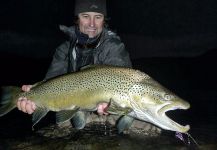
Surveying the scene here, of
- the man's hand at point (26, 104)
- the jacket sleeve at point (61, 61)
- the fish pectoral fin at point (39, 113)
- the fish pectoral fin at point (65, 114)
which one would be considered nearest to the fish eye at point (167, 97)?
the fish pectoral fin at point (65, 114)

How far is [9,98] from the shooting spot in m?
5.78

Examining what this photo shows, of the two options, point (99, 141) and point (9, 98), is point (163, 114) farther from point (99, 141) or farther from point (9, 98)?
point (9, 98)

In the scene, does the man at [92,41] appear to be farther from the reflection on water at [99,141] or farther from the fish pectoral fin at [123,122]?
the fish pectoral fin at [123,122]

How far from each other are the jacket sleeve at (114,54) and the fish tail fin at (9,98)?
185cm

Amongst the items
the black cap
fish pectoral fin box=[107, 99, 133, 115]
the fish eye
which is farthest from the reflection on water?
the black cap

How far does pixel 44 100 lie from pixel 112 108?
1.12 meters

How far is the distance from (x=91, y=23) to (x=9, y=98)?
2.05 meters

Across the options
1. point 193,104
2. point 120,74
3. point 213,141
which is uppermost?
point 120,74

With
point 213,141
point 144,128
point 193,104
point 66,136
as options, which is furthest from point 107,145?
point 193,104

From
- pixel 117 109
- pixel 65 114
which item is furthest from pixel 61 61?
pixel 117 109

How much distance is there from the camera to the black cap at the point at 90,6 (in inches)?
269

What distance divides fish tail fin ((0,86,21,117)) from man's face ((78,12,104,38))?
71.8 inches

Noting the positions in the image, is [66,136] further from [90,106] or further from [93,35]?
[93,35]

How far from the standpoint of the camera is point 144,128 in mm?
6965
